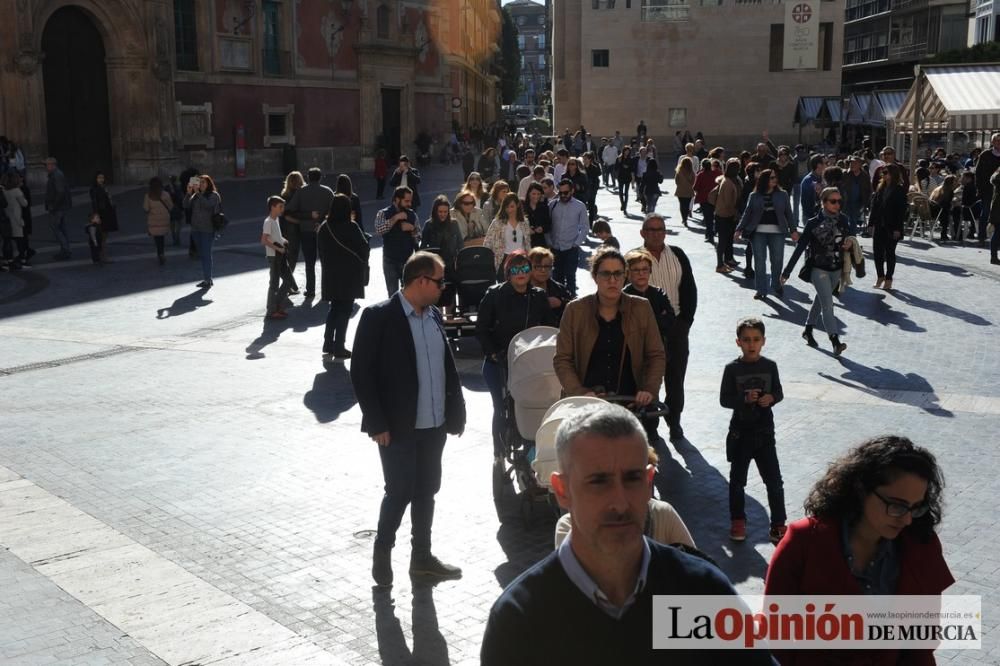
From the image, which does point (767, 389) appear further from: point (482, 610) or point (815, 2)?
point (815, 2)

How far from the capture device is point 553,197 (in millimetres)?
16047

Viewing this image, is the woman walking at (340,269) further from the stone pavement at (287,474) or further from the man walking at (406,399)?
the man walking at (406,399)

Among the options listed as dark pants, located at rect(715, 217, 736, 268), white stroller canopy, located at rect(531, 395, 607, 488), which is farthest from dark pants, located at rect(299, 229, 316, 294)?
white stroller canopy, located at rect(531, 395, 607, 488)

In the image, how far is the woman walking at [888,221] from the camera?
50.3 ft

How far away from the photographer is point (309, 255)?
51.2ft

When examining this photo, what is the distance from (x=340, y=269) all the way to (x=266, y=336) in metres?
1.97

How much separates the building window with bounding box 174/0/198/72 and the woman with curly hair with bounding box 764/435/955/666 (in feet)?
115

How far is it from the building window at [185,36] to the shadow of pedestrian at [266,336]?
79.9ft

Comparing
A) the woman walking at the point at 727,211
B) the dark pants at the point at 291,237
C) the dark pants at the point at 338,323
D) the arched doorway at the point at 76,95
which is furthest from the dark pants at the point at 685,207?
the arched doorway at the point at 76,95

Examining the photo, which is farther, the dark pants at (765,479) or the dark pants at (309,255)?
the dark pants at (309,255)

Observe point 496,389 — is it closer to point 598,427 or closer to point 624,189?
point 598,427

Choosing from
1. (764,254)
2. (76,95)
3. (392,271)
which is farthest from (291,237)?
(76,95)

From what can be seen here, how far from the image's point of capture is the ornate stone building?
31.4 meters

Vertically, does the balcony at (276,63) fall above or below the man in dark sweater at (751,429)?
above
